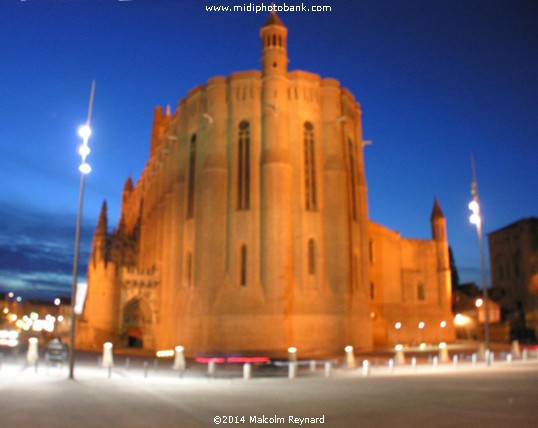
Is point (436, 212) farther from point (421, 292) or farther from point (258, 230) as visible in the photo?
point (258, 230)

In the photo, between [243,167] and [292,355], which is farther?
[243,167]

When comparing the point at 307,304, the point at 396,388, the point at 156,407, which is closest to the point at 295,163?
the point at 307,304

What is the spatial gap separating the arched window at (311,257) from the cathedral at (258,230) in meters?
0.08

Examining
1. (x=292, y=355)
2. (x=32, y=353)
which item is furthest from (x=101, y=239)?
(x=292, y=355)

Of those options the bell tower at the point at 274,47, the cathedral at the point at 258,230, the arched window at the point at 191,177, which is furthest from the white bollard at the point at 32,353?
the bell tower at the point at 274,47

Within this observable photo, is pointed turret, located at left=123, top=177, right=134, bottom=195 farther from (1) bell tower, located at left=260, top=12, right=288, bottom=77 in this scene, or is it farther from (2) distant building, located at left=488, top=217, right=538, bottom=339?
(2) distant building, located at left=488, top=217, right=538, bottom=339

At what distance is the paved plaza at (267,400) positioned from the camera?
10.5 meters

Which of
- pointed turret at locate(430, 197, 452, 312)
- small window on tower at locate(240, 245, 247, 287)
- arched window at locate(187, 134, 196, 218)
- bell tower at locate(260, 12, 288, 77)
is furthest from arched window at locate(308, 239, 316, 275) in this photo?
pointed turret at locate(430, 197, 452, 312)

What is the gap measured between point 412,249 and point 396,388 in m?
40.9

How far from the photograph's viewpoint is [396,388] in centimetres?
1612

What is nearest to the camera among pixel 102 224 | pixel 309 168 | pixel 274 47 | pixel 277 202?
pixel 277 202

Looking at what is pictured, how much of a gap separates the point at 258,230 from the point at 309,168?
6601 millimetres

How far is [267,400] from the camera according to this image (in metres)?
13.6

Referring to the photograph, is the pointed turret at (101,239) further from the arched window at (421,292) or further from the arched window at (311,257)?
the arched window at (421,292)
